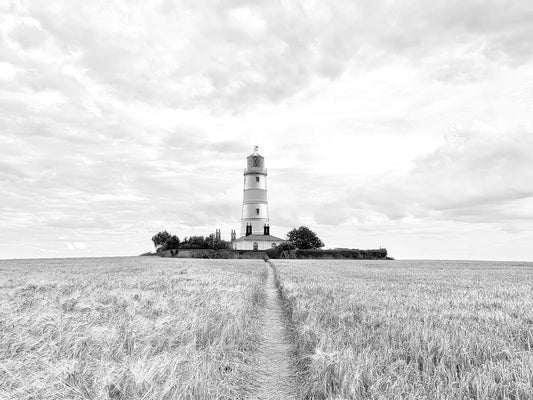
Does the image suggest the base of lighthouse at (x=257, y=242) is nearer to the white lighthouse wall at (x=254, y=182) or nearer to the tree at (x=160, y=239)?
the white lighthouse wall at (x=254, y=182)

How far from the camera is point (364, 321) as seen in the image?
8.95m

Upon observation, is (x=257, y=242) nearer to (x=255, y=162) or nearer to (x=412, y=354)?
(x=255, y=162)

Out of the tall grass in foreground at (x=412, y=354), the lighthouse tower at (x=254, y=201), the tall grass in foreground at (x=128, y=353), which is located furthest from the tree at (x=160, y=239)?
the tall grass in foreground at (x=412, y=354)

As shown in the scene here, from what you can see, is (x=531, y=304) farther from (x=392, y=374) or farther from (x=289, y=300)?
(x=392, y=374)

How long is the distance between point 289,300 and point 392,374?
889cm

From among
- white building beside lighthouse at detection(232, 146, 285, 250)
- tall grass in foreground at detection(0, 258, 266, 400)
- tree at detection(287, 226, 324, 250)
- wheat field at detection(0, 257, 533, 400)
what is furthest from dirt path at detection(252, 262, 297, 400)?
tree at detection(287, 226, 324, 250)

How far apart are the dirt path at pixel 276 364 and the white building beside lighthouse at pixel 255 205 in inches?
3719

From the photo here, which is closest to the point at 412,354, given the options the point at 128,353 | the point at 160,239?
the point at 128,353

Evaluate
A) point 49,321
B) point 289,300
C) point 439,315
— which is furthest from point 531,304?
point 49,321

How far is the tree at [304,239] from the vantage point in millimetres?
115812

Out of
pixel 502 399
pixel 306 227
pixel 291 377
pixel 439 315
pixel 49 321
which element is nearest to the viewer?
pixel 502 399

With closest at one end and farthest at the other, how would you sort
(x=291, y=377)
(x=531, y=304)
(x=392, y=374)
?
(x=392, y=374) < (x=291, y=377) < (x=531, y=304)

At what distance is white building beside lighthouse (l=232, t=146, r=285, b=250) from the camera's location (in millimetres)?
106956

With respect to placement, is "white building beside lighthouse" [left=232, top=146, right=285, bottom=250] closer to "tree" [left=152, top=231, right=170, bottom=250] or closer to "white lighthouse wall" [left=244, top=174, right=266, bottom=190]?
"white lighthouse wall" [left=244, top=174, right=266, bottom=190]
